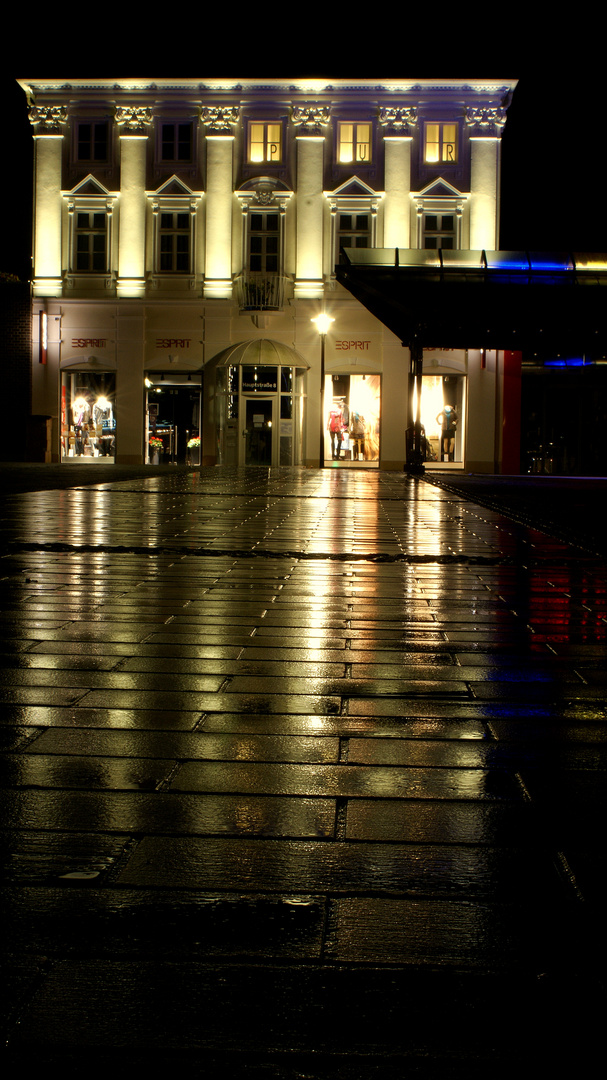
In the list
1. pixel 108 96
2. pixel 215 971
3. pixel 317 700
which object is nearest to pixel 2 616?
pixel 317 700

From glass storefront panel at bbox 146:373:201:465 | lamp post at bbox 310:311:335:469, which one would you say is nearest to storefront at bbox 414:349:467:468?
lamp post at bbox 310:311:335:469

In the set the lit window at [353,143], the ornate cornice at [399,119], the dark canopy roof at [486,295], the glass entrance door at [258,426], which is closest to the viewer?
the dark canopy roof at [486,295]

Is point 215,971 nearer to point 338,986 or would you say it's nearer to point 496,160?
point 338,986

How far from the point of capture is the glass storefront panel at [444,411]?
3859 cm

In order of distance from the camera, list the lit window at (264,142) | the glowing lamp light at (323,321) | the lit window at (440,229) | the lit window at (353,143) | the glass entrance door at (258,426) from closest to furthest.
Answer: the glowing lamp light at (323,321), the lit window at (440,229), the lit window at (353,143), the lit window at (264,142), the glass entrance door at (258,426)

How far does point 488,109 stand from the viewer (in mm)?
37156

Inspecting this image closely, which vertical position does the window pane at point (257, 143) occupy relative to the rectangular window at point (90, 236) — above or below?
above

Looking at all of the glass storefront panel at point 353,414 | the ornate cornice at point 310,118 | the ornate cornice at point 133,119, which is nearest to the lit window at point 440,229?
the ornate cornice at point 310,118

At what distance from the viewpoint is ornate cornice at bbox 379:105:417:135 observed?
1469 inches

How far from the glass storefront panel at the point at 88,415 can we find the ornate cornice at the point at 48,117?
329 inches

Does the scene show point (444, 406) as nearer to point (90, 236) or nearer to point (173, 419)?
point (173, 419)

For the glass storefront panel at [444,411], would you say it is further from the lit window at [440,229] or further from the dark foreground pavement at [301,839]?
the dark foreground pavement at [301,839]

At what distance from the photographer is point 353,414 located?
38500mm

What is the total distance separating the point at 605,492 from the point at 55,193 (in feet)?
79.4
